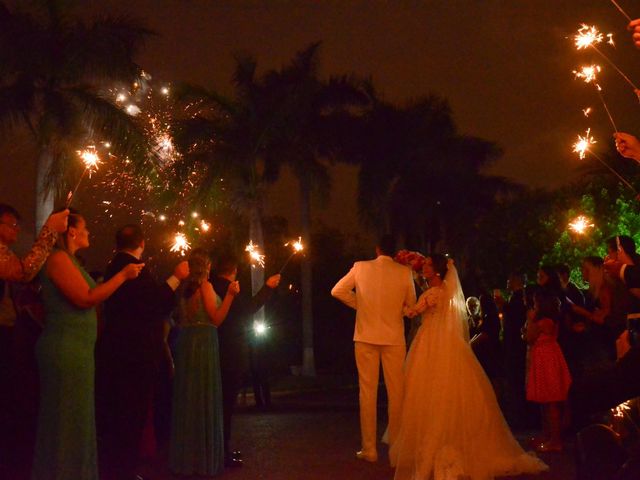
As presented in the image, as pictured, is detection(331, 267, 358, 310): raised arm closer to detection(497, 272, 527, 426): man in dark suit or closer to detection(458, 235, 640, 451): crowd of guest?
detection(458, 235, 640, 451): crowd of guest

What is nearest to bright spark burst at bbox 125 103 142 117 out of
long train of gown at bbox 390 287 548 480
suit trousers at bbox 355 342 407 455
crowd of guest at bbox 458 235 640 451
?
crowd of guest at bbox 458 235 640 451

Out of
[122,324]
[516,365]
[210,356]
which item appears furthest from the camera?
[516,365]

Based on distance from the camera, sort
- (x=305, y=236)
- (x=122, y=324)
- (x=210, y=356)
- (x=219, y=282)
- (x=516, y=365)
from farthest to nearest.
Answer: (x=305, y=236), (x=516, y=365), (x=219, y=282), (x=210, y=356), (x=122, y=324)

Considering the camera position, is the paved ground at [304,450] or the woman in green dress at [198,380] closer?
the woman in green dress at [198,380]

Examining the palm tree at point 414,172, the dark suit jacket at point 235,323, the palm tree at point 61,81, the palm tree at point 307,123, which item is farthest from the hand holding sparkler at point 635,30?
the palm tree at point 414,172

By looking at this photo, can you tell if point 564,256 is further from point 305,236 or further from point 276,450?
point 276,450

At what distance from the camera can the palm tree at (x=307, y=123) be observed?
29.9 m

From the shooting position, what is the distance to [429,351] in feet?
29.1

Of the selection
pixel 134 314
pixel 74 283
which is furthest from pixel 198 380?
pixel 74 283

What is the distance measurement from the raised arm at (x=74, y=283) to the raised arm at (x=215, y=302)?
219 cm

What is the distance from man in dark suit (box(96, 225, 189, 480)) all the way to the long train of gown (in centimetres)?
255

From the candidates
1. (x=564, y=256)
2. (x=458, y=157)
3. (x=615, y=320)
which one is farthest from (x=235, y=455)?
(x=564, y=256)

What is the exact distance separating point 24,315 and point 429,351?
3953mm

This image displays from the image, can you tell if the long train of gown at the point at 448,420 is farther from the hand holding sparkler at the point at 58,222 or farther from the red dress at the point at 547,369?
the hand holding sparkler at the point at 58,222
